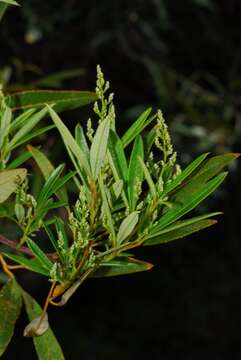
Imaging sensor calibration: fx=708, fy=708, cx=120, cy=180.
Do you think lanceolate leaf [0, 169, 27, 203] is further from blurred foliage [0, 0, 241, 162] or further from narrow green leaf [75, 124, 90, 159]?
blurred foliage [0, 0, 241, 162]

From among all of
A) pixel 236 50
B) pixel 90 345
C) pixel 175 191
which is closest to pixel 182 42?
pixel 236 50

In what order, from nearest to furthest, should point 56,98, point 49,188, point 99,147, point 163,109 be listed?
point 99,147 < point 49,188 < point 56,98 < point 163,109

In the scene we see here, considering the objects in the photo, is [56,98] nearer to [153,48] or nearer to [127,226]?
[127,226]

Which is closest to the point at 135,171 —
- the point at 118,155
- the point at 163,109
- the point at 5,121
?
the point at 118,155

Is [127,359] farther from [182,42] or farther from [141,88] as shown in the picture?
[182,42]

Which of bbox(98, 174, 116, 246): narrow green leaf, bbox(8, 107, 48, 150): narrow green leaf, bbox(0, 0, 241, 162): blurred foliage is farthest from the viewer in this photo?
bbox(0, 0, 241, 162): blurred foliage

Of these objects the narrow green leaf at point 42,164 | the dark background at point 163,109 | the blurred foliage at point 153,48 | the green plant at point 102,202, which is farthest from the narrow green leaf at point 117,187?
the blurred foliage at point 153,48

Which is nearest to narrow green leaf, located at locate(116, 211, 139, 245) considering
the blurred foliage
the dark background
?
the dark background

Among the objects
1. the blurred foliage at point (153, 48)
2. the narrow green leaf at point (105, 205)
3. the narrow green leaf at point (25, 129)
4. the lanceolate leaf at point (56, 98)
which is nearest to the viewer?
the narrow green leaf at point (105, 205)

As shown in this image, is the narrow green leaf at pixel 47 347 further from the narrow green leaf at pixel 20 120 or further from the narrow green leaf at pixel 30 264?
the narrow green leaf at pixel 20 120
